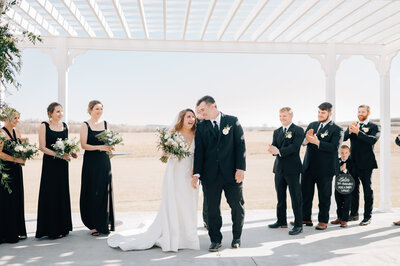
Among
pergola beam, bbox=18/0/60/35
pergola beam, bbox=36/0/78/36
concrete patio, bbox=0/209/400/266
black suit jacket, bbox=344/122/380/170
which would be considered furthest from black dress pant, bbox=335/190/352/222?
pergola beam, bbox=18/0/60/35

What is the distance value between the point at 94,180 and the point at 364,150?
157 inches

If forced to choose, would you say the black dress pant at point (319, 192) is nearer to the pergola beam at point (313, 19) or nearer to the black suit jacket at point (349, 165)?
the black suit jacket at point (349, 165)

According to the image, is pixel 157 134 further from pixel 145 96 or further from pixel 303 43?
pixel 145 96

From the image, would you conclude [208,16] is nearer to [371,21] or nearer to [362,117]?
[371,21]

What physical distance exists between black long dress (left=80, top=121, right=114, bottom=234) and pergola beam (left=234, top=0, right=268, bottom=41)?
2.75 meters

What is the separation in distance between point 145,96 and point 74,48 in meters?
24.0

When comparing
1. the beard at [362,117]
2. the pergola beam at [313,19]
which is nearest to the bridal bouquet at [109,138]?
the pergola beam at [313,19]

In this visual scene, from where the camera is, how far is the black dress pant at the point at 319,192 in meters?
5.18

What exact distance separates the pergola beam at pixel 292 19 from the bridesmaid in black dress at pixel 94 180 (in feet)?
10.2

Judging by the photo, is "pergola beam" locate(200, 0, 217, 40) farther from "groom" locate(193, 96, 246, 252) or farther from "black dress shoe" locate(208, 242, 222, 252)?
"black dress shoe" locate(208, 242, 222, 252)

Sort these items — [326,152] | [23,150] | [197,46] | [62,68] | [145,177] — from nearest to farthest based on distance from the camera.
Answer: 1. [23,150]
2. [326,152]
3. [62,68]
4. [197,46]
5. [145,177]

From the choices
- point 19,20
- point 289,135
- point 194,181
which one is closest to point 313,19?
point 289,135

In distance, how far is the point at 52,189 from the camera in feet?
15.4

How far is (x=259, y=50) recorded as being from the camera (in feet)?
21.1
